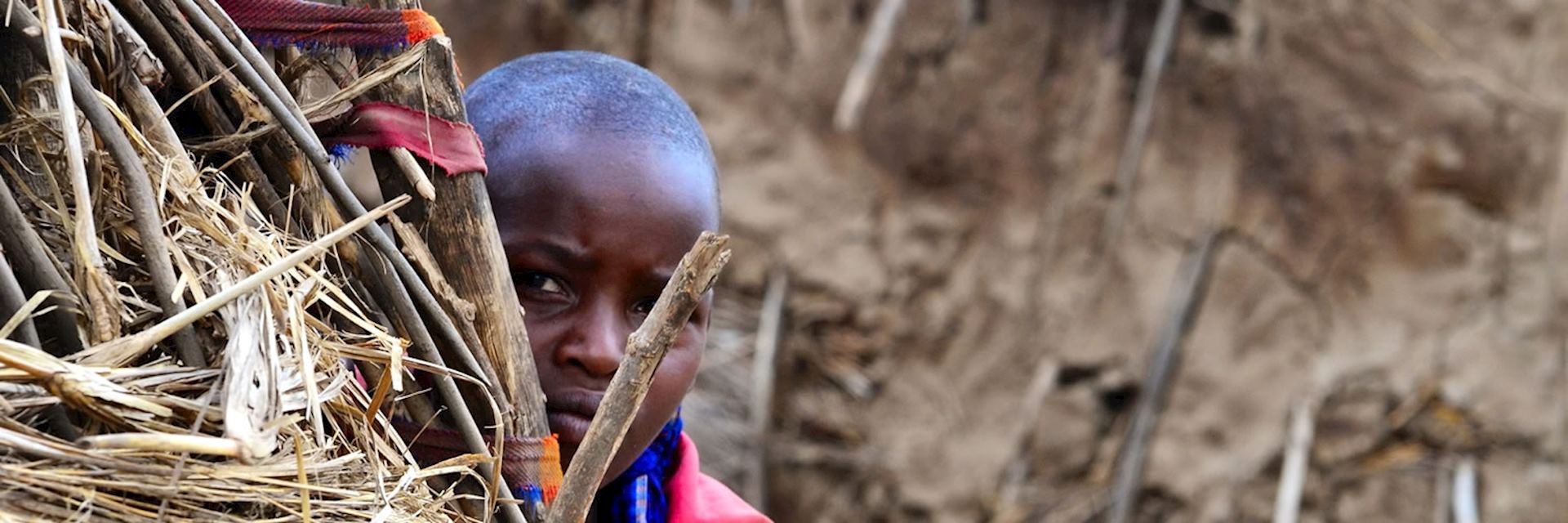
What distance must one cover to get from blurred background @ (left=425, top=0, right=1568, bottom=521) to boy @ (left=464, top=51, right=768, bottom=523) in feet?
7.22

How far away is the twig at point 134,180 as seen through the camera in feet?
2.72

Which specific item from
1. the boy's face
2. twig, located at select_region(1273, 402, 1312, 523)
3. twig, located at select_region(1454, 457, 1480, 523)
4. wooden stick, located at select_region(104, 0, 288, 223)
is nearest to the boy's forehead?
the boy's face

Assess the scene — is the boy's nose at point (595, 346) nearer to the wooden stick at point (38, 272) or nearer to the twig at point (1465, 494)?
the wooden stick at point (38, 272)

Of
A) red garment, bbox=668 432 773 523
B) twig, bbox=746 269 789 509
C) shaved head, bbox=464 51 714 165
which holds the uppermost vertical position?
shaved head, bbox=464 51 714 165

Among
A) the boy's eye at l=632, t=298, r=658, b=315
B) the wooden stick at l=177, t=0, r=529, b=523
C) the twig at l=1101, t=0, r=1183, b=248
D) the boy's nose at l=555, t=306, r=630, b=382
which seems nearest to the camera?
the wooden stick at l=177, t=0, r=529, b=523

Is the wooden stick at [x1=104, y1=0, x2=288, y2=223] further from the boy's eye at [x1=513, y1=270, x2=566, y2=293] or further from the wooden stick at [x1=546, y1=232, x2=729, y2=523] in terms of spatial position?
the boy's eye at [x1=513, y1=270, x2=566, y2=293]

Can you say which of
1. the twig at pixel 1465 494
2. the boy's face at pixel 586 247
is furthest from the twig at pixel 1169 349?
the boy's face at pixel 586 247

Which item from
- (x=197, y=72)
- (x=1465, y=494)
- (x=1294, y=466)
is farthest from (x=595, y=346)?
(x=1465, y=494)

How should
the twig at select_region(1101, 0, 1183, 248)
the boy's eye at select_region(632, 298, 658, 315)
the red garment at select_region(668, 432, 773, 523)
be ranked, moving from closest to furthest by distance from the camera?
the boy's eye at select_region(632, 298, 658, 315)
the red garment at select_region(668, 432, 773, 523)
the twig at select_region(1101, 0, 1183, 248)

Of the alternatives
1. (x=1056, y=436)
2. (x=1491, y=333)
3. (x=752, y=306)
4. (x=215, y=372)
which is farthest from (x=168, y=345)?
(x=1491, y=333)

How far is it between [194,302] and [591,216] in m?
0.58

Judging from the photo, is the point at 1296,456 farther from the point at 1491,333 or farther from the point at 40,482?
the point at 40,482

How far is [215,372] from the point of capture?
81cm

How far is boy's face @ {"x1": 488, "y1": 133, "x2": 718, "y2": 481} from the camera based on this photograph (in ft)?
4.46
